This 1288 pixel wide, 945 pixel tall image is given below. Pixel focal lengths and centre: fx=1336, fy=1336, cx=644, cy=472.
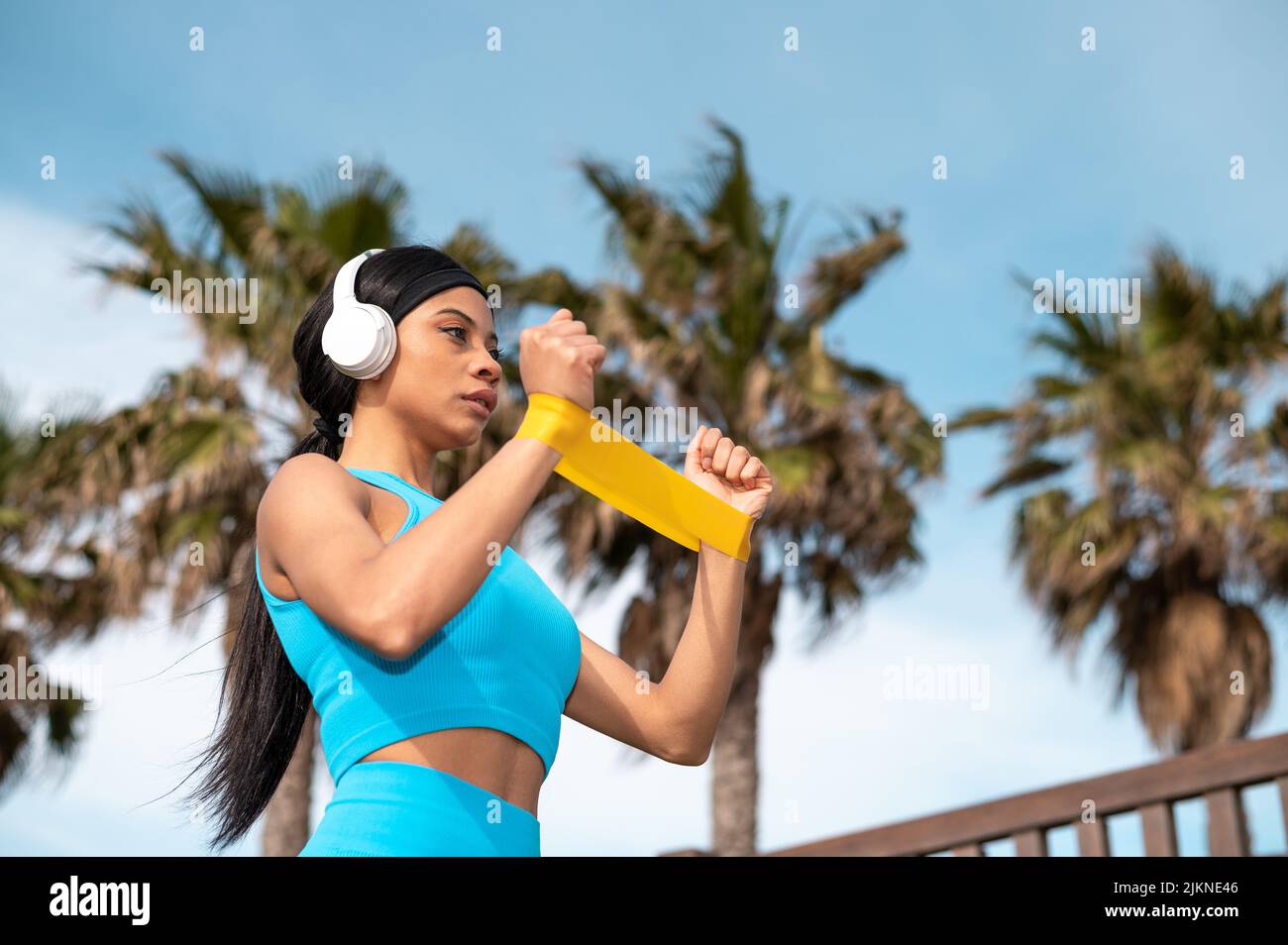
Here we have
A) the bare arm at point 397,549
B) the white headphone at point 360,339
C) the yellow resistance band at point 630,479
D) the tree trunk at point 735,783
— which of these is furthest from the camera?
the tree trunk at point 735,783

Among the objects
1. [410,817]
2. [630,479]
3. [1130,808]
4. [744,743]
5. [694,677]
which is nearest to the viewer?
[410,817]


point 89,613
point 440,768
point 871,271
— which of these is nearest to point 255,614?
point 440,768

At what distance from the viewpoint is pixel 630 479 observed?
180 centimetres

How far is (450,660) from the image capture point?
1709 mm

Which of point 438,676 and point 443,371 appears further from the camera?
point 443,371

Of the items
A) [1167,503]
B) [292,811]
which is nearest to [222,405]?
[292,811]

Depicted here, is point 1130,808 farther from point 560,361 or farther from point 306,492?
point 306,492

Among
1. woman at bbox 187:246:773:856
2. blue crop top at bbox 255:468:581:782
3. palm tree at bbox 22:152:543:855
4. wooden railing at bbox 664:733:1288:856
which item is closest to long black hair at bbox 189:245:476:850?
woman at bbox 187:246:773:856

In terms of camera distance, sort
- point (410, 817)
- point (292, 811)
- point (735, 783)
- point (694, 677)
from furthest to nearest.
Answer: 1. point (735, 783)
2. point (292, 811)
3. point (694, 677)
4. point (410, 817)

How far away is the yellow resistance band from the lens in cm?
166

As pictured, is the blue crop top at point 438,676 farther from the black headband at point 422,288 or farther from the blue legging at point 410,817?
the black headband at point 422,288

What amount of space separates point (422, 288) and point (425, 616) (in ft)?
2.03

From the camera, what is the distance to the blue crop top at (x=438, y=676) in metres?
1.69

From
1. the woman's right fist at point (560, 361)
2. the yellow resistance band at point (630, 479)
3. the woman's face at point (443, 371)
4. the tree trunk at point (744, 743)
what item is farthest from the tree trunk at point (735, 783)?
the woman's right fist at point (560, 361)
